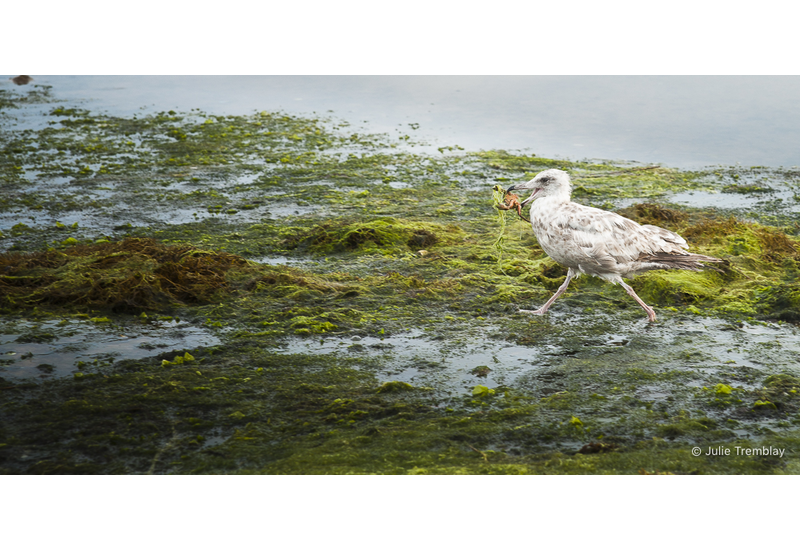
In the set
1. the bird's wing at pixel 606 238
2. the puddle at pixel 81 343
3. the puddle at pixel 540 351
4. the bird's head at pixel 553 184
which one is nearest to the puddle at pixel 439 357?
the puddle at pixel 540 351

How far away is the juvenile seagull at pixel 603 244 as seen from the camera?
18.8 feet

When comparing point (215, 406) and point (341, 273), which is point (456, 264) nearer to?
point (341, 273)

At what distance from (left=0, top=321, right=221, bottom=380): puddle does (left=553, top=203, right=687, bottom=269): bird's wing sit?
9.96 ft

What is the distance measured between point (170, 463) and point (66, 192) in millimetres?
6382

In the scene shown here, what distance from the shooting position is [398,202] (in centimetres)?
894

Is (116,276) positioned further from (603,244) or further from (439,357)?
(603,244)

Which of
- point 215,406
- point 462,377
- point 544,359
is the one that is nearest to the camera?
point 215,406

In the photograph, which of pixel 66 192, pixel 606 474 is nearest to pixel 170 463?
pixel 606 474

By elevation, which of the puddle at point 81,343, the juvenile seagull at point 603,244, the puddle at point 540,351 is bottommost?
the puddle at point 81,343

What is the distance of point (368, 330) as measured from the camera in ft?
18.0

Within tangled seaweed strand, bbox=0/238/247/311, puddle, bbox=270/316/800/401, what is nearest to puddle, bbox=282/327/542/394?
puddle, bbox=270/316/800/401

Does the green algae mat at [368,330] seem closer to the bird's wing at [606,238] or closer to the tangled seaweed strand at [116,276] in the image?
the tangled seaweed strand at [116,276]

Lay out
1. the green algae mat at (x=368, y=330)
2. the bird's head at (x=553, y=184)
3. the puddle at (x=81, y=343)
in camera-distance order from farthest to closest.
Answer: the bird's head at (x=553, y=184) < the puddle at (x=81, y=343) < the green algae mat at (x=368, y=330)

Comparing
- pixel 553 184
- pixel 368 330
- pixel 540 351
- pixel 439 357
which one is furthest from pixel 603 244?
pixel 368 330
